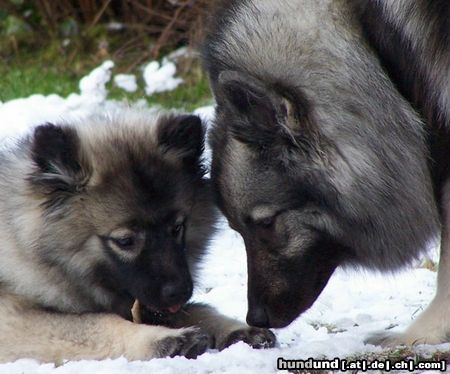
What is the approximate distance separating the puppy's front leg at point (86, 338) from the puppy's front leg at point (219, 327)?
0.15 metres

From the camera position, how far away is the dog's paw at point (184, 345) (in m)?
3.65

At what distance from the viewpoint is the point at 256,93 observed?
335cm

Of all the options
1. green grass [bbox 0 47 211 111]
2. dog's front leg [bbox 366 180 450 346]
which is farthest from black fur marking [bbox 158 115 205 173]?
green grass [bbox 0 47 211 111]

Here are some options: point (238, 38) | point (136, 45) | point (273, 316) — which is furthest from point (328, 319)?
point (136, 45)

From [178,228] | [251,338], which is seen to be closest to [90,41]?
[178,228]

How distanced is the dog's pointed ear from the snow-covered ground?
0.77 m

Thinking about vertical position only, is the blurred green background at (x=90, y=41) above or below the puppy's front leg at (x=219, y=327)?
below

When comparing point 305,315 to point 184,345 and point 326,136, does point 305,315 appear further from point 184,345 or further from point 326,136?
point 326,136

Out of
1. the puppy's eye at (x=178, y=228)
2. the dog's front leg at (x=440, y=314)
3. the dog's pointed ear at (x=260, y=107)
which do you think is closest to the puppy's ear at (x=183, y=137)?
the puppy's eye at (x=178, y=228)

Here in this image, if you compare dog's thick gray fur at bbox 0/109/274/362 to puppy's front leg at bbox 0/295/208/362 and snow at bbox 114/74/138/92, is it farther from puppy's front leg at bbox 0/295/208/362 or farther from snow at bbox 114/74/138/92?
snow at bbox 114/74/138/92

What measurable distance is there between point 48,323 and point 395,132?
1535mm

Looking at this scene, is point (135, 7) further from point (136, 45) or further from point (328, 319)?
point (328, 319)

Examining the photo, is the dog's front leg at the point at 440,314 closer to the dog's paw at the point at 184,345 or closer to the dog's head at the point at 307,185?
the dog's head at the point at 307,185

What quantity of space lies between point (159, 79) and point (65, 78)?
123 centimetres
